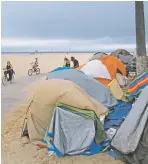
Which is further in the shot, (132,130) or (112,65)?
(112,65)

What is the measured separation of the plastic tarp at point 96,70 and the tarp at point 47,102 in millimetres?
2575

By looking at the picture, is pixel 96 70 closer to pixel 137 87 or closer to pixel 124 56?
pixel 137 87

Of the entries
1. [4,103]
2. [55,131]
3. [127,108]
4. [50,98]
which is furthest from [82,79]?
[4,103]

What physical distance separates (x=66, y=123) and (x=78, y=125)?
0.23 meters

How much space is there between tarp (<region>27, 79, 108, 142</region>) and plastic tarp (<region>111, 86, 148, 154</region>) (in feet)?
2.80

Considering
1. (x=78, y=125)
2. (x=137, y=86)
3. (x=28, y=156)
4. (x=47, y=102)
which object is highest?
(x=137, y=86)

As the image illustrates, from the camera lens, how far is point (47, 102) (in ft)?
19.1

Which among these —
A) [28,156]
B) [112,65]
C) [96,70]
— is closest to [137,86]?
[96,70]

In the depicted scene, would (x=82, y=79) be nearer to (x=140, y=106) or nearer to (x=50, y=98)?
(x=50, y=98)

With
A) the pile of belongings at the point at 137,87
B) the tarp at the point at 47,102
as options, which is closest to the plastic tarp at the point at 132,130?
the tarp at the point at 47,102

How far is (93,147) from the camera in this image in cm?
533

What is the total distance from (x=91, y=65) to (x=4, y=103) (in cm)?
352

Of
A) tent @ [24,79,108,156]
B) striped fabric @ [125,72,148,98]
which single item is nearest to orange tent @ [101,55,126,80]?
striped fabric @ [125,72,148,98]

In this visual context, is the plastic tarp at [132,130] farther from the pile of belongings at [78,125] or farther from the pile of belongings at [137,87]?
the pile of belongings at [137,87]
